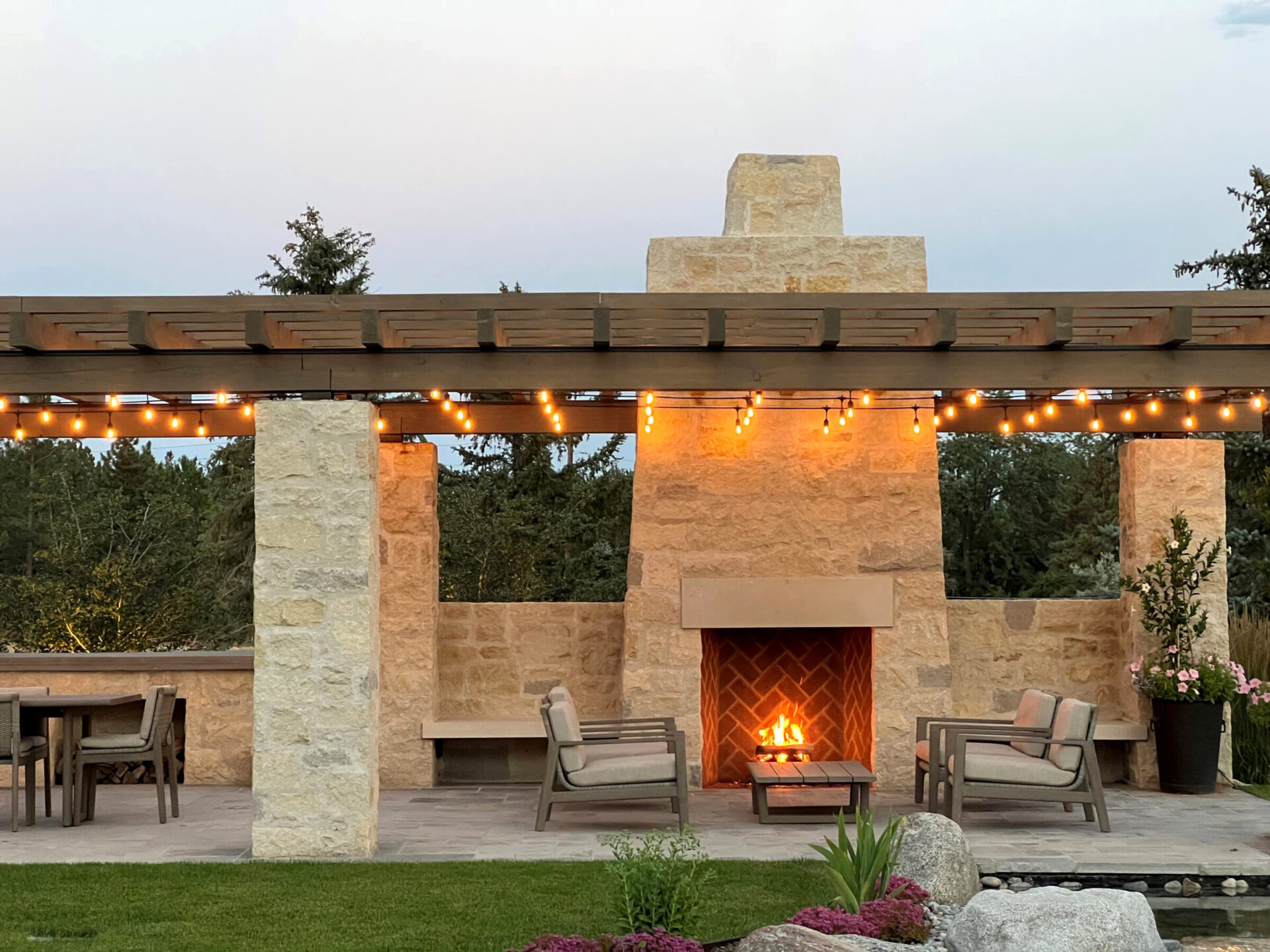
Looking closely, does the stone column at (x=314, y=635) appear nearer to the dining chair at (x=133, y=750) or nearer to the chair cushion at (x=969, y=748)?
the dining chair at (x=133, y=750)

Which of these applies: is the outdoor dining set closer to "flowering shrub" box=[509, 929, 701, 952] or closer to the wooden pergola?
the wooden pergola

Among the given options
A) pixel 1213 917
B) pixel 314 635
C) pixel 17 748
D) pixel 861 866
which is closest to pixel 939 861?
pixel 861 866

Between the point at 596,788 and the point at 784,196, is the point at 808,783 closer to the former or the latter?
the point at 596,788

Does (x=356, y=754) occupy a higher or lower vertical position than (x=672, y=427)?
lower

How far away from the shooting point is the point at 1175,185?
19719 millimetres

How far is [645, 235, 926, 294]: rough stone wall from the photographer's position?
9.48m

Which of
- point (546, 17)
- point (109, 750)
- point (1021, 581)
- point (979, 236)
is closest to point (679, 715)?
point (109, 750)

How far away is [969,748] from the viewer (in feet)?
27.3

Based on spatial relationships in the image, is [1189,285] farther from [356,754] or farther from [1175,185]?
[356,754]

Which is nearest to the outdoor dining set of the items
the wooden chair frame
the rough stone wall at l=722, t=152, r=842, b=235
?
the wooden chair frame

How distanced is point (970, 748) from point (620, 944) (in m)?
4.59

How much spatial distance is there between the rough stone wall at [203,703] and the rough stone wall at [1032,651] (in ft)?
17.3

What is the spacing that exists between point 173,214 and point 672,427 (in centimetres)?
1338

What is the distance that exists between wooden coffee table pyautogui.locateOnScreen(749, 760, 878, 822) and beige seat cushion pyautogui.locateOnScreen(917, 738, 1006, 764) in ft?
1.76
